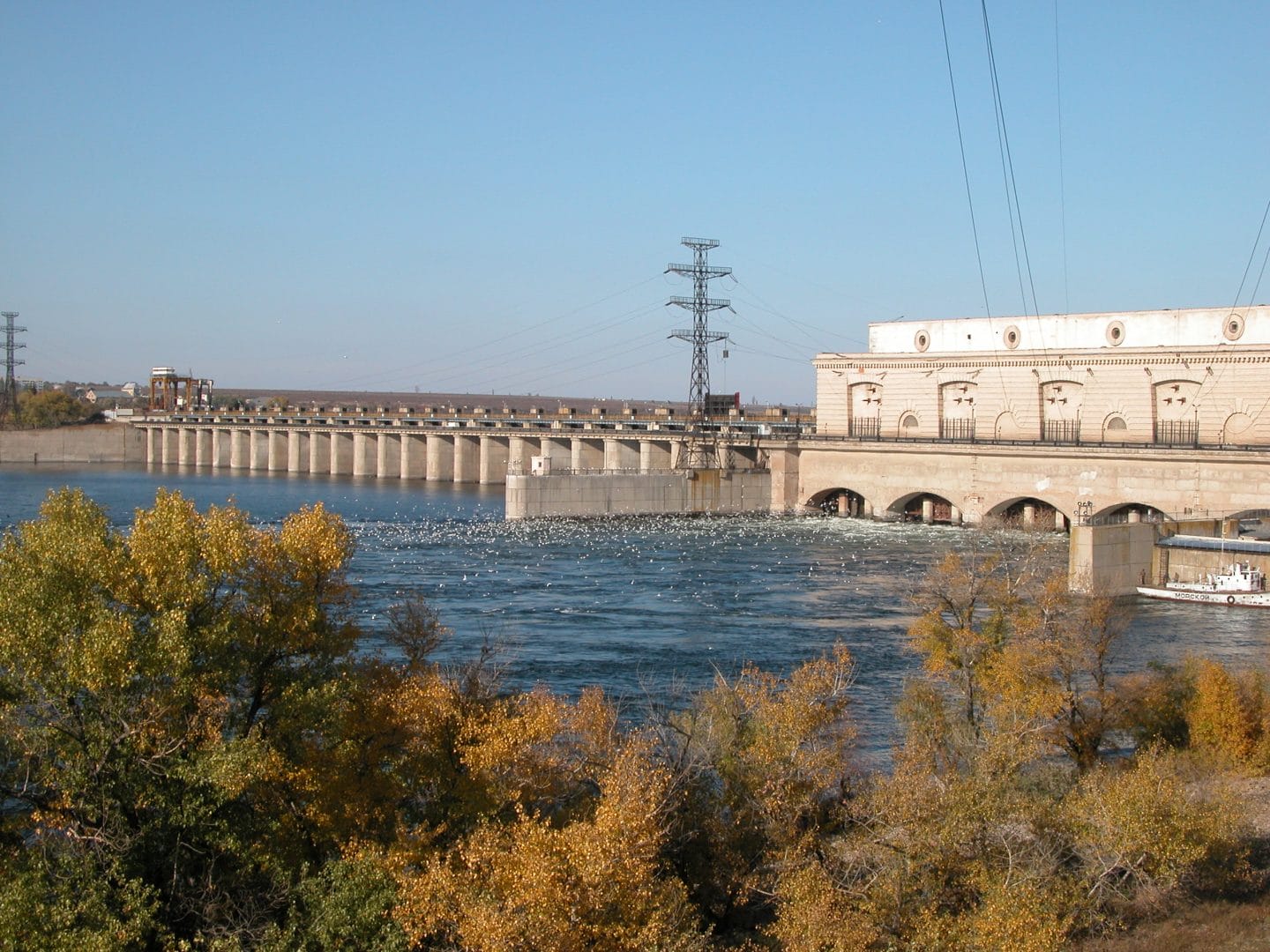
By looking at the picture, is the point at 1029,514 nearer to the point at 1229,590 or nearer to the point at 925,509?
the point at 925,509

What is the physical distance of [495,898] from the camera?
12.0 metres

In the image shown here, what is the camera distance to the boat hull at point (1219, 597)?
109 feet

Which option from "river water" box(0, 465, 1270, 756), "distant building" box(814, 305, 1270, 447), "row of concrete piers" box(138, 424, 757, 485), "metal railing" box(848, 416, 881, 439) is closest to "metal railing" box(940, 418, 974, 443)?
"distant building" box(814, 305, 1270, 447)

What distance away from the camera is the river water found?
2562cm

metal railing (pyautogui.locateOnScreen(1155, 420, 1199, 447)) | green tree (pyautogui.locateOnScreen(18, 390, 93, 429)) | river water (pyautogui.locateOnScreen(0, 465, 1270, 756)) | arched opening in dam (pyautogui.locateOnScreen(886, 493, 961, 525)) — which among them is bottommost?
river water (pyautogui.locateOnScreen(0, 465, 1270, 756))

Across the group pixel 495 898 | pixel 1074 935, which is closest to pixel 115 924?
pixel 495 898

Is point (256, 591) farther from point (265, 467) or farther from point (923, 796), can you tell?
point (265, 467)

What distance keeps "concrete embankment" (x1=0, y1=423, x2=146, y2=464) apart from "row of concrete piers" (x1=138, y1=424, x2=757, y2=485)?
2.73m

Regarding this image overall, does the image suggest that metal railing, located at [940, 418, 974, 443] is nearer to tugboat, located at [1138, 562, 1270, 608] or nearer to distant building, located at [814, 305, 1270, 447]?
distant building, located at [814, 305, 1270, 447]

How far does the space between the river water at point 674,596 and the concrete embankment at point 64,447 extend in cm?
4673

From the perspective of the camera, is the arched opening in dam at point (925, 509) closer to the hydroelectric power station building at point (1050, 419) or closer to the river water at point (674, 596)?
Result: the hydroelectric power station building at point (1050, 419)

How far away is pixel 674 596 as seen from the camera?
115ft

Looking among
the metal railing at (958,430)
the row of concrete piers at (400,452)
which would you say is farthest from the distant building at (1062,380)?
the row of concrete piers at (400,452)

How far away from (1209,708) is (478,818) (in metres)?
11.6
